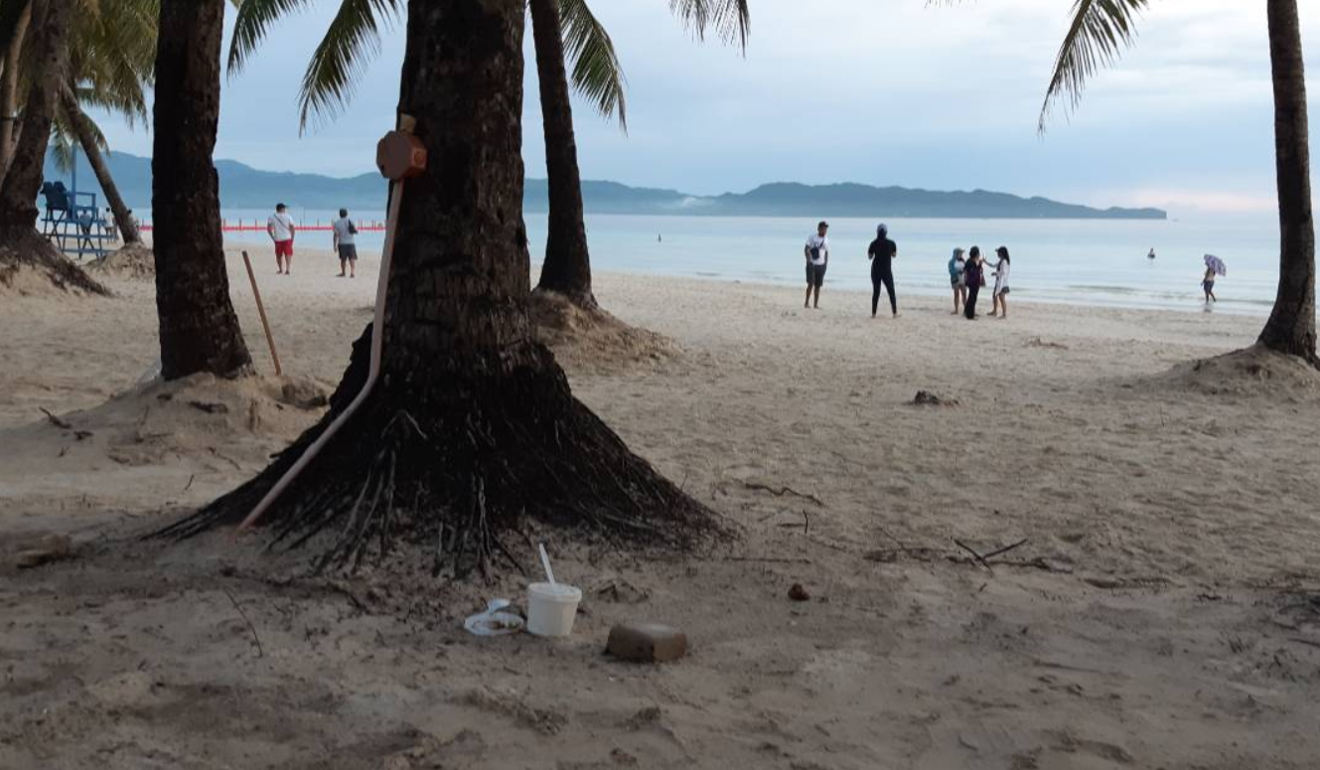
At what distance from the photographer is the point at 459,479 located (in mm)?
4836

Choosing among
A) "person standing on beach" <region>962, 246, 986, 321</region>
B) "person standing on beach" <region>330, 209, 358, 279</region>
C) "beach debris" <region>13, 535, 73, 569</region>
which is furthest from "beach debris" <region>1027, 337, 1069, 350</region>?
"person standing on beach" <region>330, 209, 358, 279</region>

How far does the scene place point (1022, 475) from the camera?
7.64 m

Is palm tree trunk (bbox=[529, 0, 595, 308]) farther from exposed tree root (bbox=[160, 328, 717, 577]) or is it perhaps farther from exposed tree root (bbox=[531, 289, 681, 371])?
exposed tree root (bbox=[160, 328, 717, 577])

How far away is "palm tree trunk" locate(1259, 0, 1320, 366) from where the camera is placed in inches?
463

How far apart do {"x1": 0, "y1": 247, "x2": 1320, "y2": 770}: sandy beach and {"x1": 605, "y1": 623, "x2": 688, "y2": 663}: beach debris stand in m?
0.07

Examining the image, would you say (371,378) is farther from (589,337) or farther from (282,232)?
(282,232)

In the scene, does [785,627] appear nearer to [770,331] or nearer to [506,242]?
[506,242]

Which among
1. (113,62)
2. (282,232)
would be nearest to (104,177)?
(113,62)

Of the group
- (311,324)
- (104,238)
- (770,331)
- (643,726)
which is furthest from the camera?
(104,238)

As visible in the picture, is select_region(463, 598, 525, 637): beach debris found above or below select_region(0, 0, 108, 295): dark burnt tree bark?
below

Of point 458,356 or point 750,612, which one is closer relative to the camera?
point 750,612

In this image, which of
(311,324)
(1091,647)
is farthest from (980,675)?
(311,324)

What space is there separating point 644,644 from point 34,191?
53.5 feet

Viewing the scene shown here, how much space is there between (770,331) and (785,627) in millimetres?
13372
